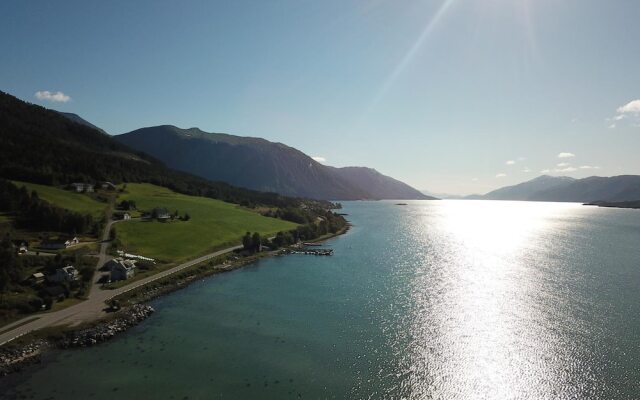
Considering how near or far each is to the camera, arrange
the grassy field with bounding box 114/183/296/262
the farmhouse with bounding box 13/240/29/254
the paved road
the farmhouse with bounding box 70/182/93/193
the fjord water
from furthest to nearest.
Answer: the farmhouse with bounding box 70/182/93/193, the grassy field with bounding box 114/183/296/262, the farmhouse with bounding box 13/240/29/254, the paved road, the fjord water

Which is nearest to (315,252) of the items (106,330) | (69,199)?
(106,330)

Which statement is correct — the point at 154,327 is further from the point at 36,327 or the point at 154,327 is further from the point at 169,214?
the point at 169,214

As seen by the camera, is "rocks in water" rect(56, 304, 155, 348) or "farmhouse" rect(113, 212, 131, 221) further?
"farmhouse" rect(113, 212, 131, 221)

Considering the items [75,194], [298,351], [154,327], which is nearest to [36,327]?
[154,327]

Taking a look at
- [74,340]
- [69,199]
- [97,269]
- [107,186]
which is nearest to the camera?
[74,340]

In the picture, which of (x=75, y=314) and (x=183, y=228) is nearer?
(x=75, y=314)

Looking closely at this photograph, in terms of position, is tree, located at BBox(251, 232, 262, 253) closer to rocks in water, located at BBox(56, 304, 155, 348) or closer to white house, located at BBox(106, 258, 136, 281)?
white house, located at BBox(106, 258, 136, 281)

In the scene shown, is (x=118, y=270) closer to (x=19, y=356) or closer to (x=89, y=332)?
(x=89, y=332)

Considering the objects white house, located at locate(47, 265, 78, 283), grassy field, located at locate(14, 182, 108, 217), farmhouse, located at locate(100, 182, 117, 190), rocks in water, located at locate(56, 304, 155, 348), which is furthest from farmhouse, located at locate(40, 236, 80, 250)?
farmhouse, located at locate(100, 182, 117, 190)
